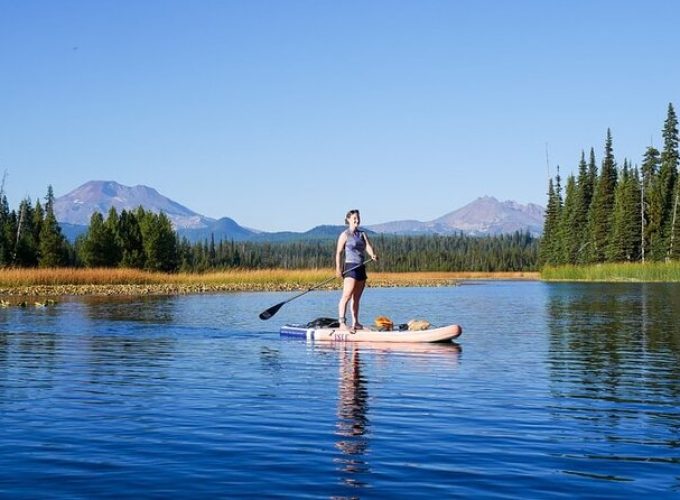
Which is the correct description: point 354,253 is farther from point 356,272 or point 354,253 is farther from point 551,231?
point 551,231

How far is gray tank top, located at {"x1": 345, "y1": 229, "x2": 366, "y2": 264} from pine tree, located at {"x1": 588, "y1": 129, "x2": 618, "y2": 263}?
90.4 meters

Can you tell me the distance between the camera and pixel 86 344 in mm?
21859

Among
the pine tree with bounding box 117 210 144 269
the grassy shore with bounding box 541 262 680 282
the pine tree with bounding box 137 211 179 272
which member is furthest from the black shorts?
the pine tree with bounding box 137 211 179 272

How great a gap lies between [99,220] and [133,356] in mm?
64492

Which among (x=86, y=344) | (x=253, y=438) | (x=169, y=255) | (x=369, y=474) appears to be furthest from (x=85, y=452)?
(x=169, y=255)

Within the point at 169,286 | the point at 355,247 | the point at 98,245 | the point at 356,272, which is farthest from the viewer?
the point at 98,245

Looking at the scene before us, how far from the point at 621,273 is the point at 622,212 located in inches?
671

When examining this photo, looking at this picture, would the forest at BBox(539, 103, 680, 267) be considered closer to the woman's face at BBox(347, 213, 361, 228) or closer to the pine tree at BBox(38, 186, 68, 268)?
the pine tree at BBox(38, 186, 68, 268)

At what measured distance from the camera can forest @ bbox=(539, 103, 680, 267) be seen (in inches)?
3920

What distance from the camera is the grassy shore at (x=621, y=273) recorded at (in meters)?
78.2

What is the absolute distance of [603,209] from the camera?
4306 inches

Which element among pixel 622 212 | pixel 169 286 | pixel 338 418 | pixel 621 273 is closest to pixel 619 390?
pixel 338 418

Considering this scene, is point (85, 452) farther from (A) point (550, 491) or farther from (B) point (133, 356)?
(B) point (133, 356)

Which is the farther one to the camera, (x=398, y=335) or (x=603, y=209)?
(x=603, y=209)
